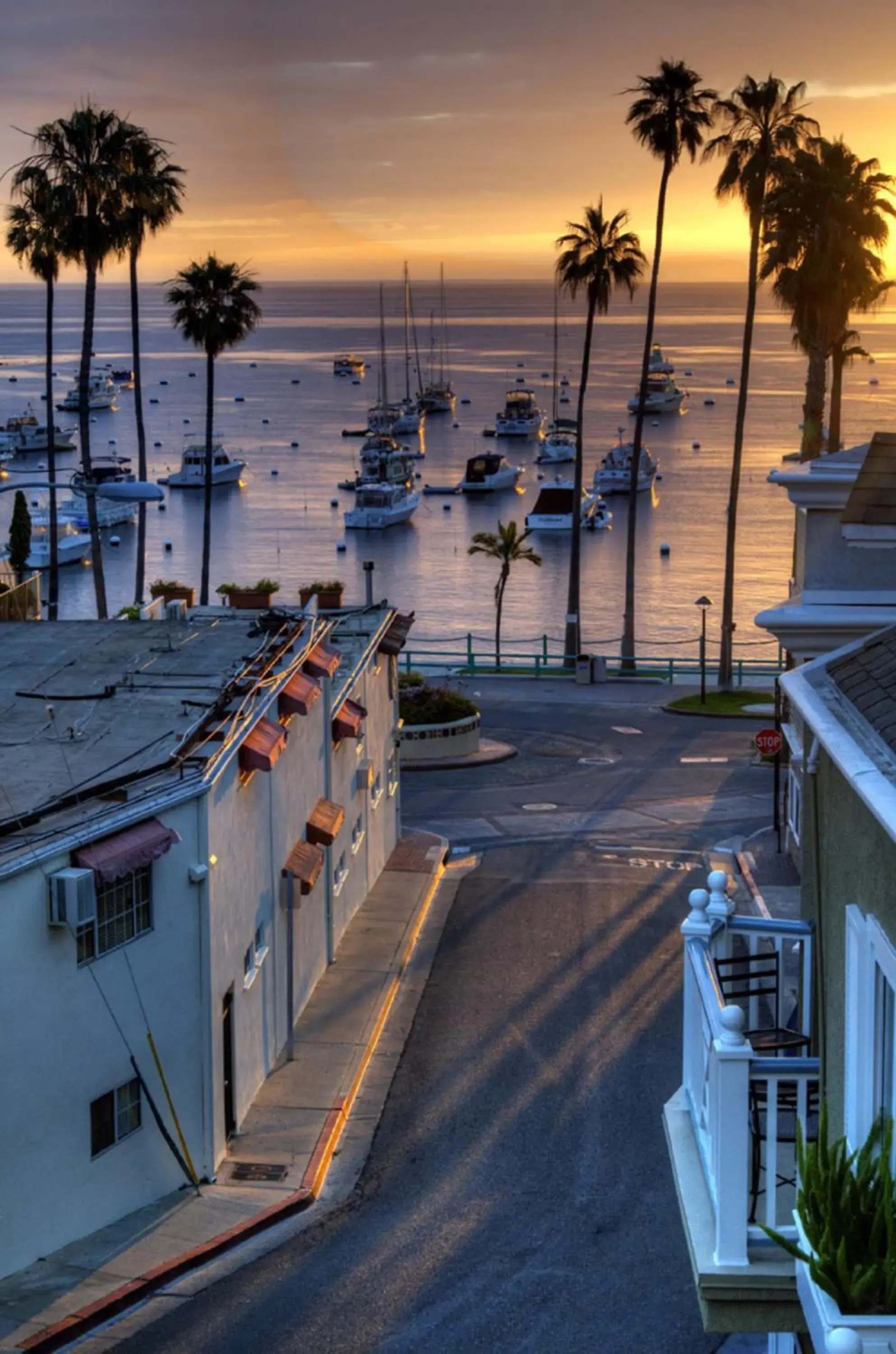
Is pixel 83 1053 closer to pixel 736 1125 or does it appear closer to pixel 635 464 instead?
pixel 736 1125

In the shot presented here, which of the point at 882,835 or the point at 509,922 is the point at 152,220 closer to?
the point at 509,922

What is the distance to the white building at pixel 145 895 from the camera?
1595 cm

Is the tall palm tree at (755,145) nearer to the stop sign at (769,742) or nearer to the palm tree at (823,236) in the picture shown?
the palm tree at (823,236)

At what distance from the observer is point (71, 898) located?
619 inches

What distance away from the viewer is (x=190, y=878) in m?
18.1

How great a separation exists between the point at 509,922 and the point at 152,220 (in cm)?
3738

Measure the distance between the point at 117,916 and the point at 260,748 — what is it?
3304mm

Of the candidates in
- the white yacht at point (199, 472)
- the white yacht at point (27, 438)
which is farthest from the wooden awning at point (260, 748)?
the white yacht at point (27, 438)

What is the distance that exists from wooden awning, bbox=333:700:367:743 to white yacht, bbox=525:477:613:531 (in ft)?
305

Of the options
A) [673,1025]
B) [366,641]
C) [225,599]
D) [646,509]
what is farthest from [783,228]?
[646,509]

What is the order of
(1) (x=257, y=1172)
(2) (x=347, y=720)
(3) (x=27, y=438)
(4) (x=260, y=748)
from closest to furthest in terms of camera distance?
(1) (x=257, y=1172)
(4) (x=260, y=748)
(2) (x=347, y=720)
(3) (x=27, y=438)

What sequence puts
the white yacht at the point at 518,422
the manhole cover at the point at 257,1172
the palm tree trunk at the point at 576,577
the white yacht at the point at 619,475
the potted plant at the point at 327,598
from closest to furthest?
1. the manhole cover at the point at 257,1172
2. the potted plant at the point at 327,598
3. the palm tree trunk at the point at 576,577
4. the white yacht at the point at 619,475
5. the white yacht at the point at 518,422

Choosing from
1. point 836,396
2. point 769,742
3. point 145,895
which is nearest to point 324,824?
point 145,895

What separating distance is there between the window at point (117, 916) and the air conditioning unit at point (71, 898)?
1.23 ft
